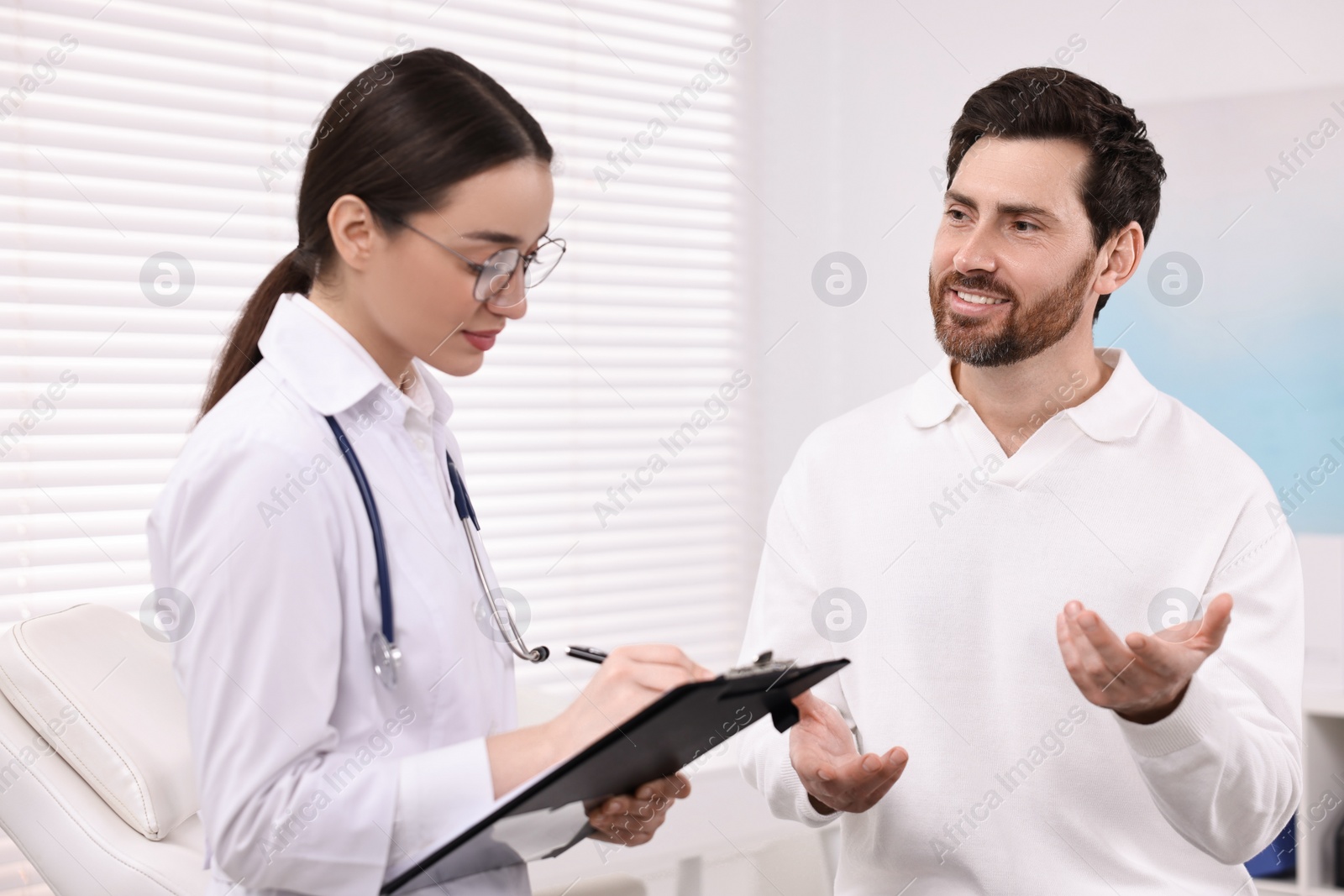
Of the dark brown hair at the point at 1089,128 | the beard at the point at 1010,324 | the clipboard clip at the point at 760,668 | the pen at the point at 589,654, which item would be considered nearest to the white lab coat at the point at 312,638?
the pen at the point at 589,654

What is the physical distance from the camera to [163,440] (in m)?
2.59

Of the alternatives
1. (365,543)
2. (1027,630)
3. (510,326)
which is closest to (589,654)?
(365,543)

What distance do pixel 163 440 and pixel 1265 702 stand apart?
7.45 feet

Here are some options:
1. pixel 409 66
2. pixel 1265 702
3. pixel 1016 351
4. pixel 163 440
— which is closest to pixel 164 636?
pixel 163 440

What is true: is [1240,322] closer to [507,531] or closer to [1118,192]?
[1118,192]

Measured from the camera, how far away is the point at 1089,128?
5.86 ft

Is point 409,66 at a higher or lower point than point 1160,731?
higher

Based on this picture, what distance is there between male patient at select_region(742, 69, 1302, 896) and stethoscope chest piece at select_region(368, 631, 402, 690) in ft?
2.20

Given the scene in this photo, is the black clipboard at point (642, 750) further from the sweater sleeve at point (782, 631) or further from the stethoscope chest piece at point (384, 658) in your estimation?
the sweater sleeve at point (782, 631)

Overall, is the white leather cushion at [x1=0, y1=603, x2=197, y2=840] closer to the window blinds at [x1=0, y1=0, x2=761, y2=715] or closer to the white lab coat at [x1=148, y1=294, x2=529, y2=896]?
the window blinds at [x1=0, y1=0, x2=761, y2=715]

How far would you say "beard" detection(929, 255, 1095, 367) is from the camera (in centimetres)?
176

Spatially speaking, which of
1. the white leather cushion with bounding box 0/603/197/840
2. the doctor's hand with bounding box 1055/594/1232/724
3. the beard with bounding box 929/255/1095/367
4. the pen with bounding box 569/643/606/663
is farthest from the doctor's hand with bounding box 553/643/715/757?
the white leather cushion with bounding box 0/603/197/840

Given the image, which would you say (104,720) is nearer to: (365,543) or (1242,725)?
(365,543)

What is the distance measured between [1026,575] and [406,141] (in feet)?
3.62
